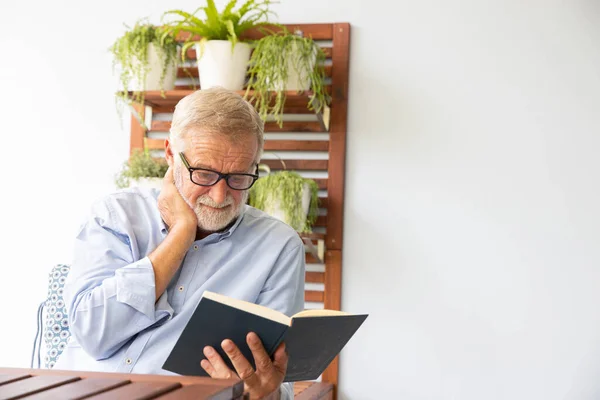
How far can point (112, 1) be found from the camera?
3219 millimetres

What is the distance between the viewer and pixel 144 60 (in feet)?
9.41


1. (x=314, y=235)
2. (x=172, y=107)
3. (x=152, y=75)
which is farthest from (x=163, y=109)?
(x=314, y=235)

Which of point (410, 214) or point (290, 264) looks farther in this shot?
point (410, 214)

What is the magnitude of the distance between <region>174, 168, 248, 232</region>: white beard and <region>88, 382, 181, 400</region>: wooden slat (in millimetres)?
641

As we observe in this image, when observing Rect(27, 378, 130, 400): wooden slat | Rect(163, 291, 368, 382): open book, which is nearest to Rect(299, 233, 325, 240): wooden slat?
Rect(163, 291, 368, 382): open book

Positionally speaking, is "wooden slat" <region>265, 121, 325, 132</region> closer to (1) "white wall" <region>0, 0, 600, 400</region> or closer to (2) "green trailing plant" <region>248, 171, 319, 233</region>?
(1) "white wall" <region>0, 0, 600, 400</region>

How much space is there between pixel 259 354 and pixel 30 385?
44cm

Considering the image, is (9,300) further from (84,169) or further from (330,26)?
(330,26)

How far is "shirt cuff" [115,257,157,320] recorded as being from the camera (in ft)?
5.51

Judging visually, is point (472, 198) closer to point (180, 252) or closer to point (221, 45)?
point (221, 45)

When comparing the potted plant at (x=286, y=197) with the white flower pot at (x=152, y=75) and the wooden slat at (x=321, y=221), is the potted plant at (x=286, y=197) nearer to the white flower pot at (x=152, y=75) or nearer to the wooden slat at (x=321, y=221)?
the wooden slat at (x=321, y=221)

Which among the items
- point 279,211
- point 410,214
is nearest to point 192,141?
point 279,211

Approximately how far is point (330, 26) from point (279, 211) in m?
0.78

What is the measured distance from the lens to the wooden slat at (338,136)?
294 centimetres
